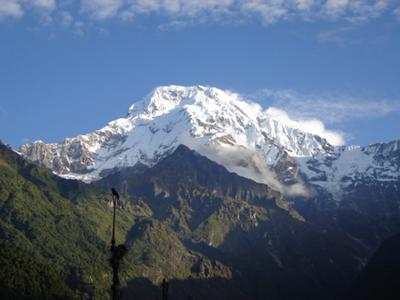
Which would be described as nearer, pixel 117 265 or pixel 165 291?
pixel 117 265

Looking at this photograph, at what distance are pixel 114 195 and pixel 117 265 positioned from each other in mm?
6011

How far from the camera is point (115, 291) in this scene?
226 feet

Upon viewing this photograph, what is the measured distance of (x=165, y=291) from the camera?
3327 inches

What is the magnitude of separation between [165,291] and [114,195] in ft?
59.6

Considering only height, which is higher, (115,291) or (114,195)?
(114,195)

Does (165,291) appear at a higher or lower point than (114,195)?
lower

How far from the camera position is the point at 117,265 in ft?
227

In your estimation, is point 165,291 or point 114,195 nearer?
point 114,195

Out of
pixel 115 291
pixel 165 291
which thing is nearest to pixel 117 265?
pixel 115 291

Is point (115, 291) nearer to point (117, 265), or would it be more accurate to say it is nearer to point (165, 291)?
point (117, 265)

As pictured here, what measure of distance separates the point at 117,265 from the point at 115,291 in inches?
86.2

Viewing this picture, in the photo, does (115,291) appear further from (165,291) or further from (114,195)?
(165,291)

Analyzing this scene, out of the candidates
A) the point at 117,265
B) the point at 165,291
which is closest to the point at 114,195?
the point at 117,265

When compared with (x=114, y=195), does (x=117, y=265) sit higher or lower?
lower
